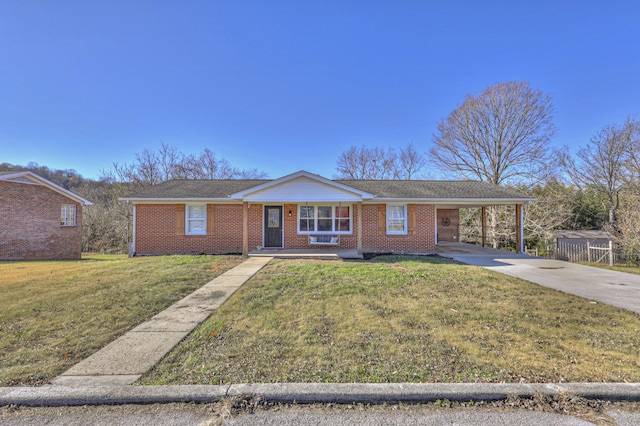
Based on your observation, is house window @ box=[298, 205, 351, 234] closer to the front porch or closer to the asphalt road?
the front porch

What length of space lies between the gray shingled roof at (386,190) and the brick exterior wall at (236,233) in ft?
1.92

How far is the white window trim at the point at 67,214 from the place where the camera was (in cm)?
1702

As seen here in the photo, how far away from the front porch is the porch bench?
45cm

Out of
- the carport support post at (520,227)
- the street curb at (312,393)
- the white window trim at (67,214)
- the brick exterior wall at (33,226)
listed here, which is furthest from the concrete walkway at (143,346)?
the white window trim at (67,214)

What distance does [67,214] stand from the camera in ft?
57.0

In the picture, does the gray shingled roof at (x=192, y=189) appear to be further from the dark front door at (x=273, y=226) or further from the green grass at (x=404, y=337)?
the green grass at (x=404, y=337)

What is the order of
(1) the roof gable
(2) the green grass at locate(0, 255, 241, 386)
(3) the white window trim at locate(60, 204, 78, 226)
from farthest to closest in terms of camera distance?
1. (3) the white window trim at locate(60, 204, 78, 226)
2. (1) the roof gable
3. (2) the green grass at locate(0, 255, 241, 386)

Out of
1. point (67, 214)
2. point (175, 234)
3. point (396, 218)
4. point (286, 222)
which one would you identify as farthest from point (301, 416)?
point (67, 214)

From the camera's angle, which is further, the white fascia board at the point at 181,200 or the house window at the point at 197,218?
the house window at the point at 197,218

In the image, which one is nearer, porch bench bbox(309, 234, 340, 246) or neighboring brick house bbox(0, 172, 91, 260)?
porch bench bbox(309, 234, 340, 246)

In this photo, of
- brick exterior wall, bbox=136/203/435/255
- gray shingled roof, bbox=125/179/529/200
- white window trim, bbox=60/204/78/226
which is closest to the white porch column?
gray shingled roof, bbox=125/179/529/200

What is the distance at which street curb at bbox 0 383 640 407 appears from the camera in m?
2.69

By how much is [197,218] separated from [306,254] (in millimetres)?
5457

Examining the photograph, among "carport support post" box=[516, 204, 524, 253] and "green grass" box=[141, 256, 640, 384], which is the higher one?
"carport support post" box=[516, 204, 524, 253]
